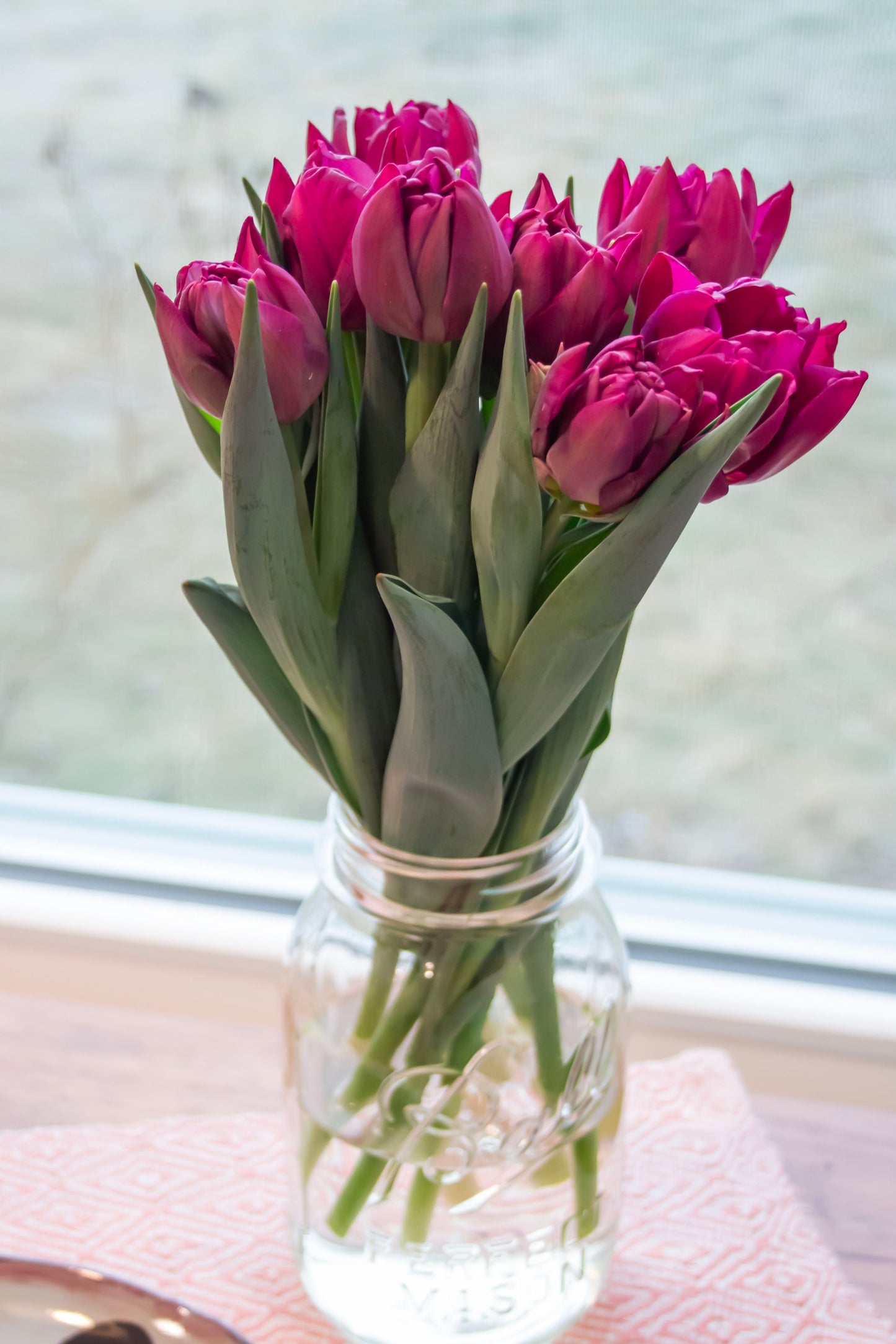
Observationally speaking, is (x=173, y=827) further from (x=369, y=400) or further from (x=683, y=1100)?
(x=369, y=400)

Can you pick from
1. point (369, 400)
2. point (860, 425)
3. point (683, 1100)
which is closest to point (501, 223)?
point (369, 400)

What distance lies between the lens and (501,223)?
347 mm

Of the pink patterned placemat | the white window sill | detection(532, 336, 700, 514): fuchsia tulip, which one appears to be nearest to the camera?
detection(532, 336, 700, 514): fuchsia tulip

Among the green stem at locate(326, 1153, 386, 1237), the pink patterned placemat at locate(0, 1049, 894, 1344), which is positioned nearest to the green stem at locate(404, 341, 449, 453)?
the green stem at locate(326, 1153, 386, 1237)

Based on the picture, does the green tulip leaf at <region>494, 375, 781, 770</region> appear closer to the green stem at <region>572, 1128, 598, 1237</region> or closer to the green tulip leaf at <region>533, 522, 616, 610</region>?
the green tulip leaf at <region>533, 522, 616, 610</region>

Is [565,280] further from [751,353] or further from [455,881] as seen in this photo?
[455,881]

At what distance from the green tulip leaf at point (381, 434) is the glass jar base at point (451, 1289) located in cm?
26

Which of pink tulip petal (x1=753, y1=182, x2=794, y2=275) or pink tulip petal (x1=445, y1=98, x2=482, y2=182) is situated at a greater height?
pink tulip petal (x1=445, y1=98, x2=482, y2=182)

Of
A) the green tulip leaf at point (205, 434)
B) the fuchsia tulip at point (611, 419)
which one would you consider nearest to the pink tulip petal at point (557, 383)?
the fuchsia tulip at point (611, 419)

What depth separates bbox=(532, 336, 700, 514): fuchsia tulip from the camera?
30cm

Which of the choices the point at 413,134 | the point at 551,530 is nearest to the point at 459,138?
the point at 413,134

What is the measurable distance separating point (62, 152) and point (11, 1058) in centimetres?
46

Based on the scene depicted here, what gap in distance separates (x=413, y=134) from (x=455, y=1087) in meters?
0.30

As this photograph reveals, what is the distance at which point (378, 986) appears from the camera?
452mm
